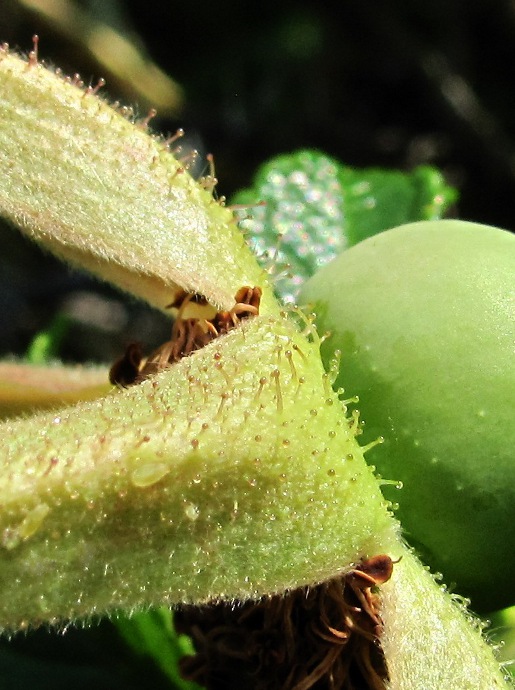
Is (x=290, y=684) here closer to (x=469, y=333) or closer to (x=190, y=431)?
(x=190, y=431)

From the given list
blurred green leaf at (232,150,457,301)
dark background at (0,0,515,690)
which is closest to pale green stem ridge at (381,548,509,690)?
blurred green leaf at (232,150,457,301)

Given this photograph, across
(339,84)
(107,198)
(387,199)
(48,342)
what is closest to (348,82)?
(339,84)

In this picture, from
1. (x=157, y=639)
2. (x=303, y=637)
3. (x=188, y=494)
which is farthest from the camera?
(x=157, y=639)

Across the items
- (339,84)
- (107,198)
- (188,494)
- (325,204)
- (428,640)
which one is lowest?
(428,640)

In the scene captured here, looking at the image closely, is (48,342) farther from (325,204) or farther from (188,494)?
(188,494)

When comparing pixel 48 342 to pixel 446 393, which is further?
pixel 48 342

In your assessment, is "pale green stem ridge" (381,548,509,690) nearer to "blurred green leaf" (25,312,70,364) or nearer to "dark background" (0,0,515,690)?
"blurred green leaf" (25,312,70,364)
